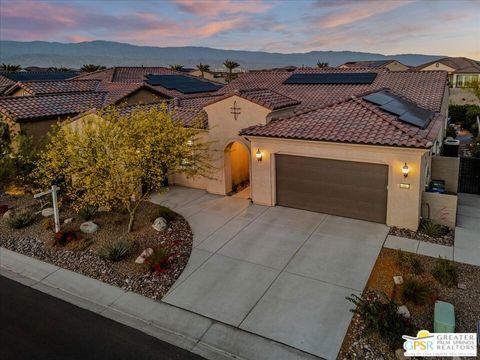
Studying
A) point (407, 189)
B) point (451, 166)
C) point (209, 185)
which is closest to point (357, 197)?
point (407, 189)

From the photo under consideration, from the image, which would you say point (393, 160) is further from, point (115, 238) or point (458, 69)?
point (458, 69)

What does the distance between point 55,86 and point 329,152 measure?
25.3 m

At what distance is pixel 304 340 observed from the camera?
325 inches

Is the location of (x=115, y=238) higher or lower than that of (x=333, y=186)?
lower

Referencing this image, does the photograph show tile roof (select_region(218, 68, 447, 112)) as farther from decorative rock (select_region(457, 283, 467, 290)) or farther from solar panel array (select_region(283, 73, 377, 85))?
decorative rock (select_region(457, 283, 467, 290))

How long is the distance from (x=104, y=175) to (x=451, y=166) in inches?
601

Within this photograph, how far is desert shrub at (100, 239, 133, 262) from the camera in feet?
39.0

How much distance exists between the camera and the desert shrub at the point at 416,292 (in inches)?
362

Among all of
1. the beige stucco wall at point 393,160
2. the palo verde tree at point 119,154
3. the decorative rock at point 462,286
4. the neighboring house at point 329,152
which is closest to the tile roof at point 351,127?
the neighboring house at point 329,152

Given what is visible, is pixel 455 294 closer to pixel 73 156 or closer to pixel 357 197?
pixel 357 197

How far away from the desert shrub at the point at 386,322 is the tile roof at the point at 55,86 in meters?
26.1

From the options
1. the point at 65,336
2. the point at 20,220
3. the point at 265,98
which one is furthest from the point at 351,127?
the point at 20,220

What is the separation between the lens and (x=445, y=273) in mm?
10148

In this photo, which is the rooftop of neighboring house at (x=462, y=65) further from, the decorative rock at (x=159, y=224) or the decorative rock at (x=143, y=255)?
the decorative rock at (x=143, y=255)
